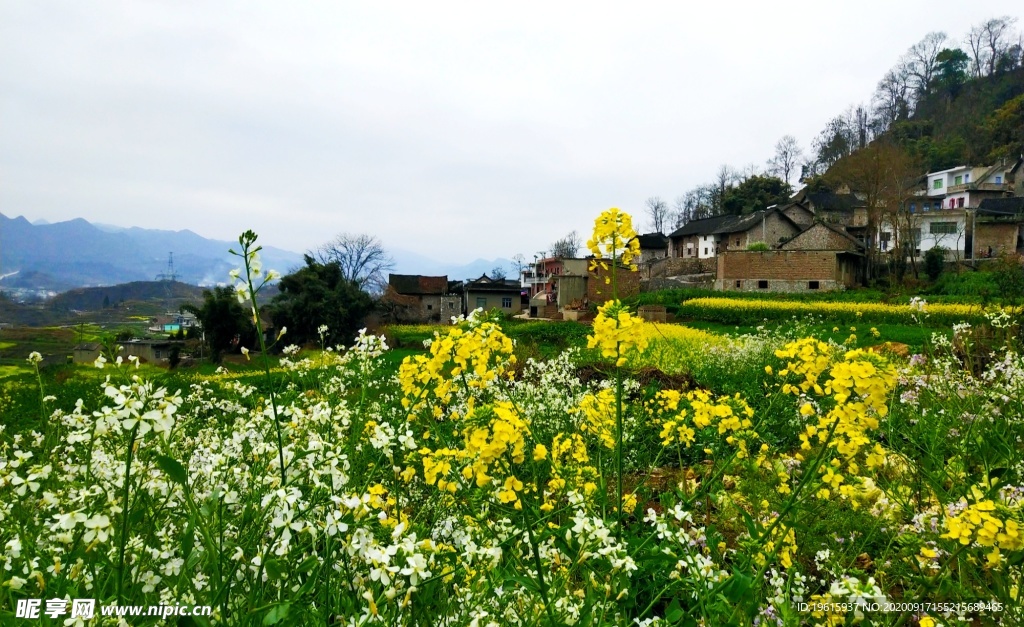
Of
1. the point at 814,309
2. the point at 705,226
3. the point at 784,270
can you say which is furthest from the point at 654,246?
the point at 814,309

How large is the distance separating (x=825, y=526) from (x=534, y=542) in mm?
2394

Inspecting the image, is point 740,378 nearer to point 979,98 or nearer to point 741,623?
point 741,623

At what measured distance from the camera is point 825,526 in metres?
3.17

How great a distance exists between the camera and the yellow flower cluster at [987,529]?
1730mm

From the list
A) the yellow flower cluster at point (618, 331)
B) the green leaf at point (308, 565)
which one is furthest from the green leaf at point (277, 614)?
the yellow flower cluster at point (618, 331)

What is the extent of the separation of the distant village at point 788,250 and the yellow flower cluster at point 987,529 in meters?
28.4

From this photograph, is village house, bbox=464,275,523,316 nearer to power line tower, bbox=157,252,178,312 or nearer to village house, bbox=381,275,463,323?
village house, bbox=381,275,463,323

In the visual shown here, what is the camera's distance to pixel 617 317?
2.22 meters

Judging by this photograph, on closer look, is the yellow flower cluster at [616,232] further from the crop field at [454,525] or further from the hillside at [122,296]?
the hillside at [122,296]

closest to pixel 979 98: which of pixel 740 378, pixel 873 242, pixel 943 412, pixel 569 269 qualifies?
pixel 873 242

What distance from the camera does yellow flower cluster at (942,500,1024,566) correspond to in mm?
1730

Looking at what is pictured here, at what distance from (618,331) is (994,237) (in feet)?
194

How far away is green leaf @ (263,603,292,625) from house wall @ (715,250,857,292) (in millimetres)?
41546

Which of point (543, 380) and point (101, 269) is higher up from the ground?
point (101, 269)
